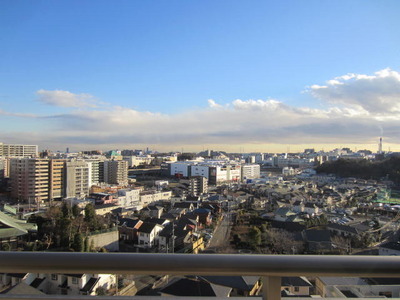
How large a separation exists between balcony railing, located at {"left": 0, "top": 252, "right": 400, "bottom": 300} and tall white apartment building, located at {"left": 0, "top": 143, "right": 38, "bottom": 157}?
1927 cm

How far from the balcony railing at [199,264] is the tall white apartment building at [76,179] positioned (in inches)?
390

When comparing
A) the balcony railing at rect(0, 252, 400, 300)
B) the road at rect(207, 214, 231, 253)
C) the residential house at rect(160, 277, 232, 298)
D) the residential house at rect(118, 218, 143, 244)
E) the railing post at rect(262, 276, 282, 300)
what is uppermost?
the balcony railing at rect(0, 252, 400, 300)

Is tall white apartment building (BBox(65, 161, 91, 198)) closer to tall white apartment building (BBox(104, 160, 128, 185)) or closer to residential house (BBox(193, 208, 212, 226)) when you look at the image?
tall white apartment building (BBox(104, 160, 128, 185))

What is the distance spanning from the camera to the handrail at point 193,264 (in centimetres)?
32

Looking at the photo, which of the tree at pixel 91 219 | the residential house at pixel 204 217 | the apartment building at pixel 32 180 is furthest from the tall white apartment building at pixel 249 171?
the tree at pixel 91 219

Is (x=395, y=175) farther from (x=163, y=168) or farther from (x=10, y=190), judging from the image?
(x=10, y=190)

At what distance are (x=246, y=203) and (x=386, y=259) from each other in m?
7.86

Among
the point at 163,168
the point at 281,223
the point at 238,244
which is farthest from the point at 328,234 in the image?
the point at 163,168

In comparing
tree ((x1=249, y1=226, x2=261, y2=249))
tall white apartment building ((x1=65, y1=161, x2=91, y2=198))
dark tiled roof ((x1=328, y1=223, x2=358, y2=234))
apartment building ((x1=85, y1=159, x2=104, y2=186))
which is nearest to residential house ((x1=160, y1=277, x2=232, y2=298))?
tree ((x1=249, y1=226, x2=261, y2=249))

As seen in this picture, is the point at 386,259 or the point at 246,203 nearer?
the point at 386,259

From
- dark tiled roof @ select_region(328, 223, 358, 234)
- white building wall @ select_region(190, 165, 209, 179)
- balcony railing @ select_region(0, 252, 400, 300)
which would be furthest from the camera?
white building wall @ select_region(190, 165, 209, 179)

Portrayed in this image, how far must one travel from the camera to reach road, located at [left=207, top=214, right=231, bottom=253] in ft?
13.6

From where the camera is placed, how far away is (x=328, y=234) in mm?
4340

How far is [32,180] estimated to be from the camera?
8.76 metres
